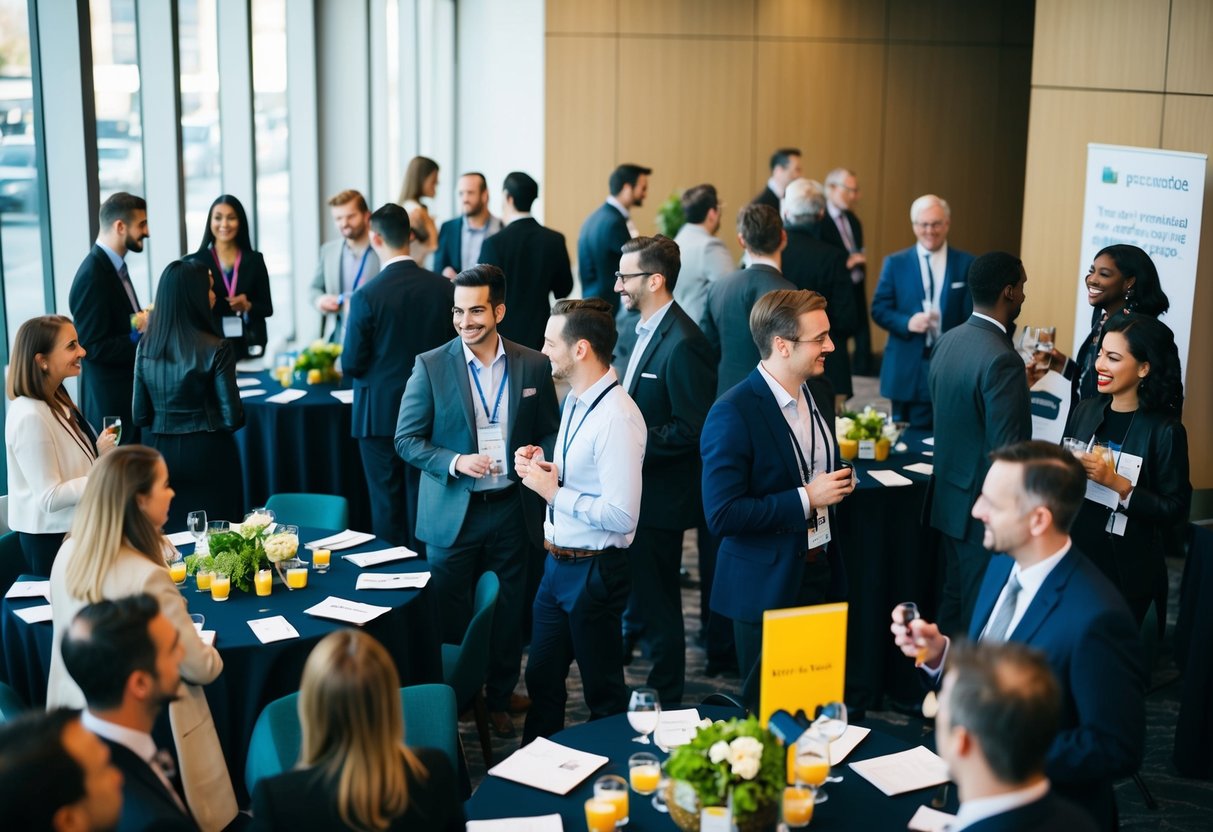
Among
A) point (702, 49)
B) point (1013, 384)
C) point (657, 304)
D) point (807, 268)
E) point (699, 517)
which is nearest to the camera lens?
point (1013, 384)

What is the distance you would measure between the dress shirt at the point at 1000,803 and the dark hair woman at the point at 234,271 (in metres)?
5.61

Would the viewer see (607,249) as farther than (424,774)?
Yes

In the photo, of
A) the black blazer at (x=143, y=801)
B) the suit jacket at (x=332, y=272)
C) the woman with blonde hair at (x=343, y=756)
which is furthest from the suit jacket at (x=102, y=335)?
the woman with blonde hair at (x=343, y=756)

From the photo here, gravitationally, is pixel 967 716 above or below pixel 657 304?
below

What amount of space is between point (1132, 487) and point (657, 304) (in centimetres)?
199

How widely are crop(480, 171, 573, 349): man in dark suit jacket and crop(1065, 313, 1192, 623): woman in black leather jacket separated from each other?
4.11 m

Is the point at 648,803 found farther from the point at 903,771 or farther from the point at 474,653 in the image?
the point at 474,653

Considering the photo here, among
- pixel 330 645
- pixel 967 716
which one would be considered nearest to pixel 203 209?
pixel 330 645

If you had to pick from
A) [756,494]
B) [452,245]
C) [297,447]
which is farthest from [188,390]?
[452,245]

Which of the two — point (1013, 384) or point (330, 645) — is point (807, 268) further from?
point (330, 645)

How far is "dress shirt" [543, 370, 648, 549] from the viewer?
4.04m

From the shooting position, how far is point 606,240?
9.02 metres

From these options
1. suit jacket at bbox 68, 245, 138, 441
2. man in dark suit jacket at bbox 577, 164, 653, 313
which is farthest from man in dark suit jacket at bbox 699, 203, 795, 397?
suit jacket at bbox 68, 245, 138, 441

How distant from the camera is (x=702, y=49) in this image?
41.9 feet
